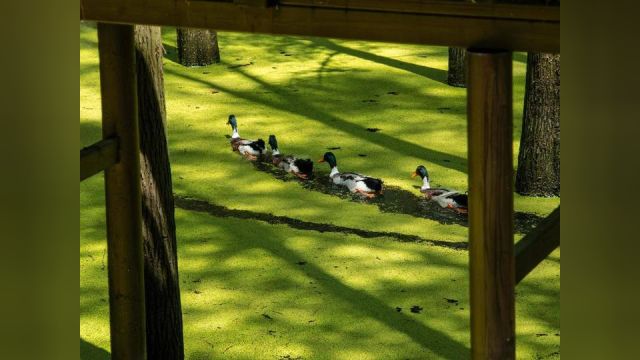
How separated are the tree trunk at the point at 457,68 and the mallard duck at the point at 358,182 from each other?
91.0 inches

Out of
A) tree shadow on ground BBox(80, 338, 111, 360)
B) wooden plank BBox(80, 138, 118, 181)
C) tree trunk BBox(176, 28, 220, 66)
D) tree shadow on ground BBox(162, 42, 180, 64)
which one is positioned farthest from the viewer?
tree shadow on ground BBox(162, 42, 180, 64)

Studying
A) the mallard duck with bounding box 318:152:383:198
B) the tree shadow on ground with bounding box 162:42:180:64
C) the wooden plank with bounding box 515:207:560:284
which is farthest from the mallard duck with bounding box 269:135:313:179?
the wooden plank with bounding box 515:207:560:284

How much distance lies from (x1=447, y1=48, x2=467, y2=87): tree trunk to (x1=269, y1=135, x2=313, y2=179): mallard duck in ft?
7.38

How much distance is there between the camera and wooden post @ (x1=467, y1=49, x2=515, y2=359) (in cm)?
235

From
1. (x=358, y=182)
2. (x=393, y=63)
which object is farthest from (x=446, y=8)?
(x=393, y=63)

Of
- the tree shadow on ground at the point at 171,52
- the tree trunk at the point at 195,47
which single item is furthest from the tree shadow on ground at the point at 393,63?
the tree shadow on ground at the point at 171,52

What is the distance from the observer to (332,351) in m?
4.75

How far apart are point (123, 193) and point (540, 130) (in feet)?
12.2

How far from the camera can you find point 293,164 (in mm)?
6957

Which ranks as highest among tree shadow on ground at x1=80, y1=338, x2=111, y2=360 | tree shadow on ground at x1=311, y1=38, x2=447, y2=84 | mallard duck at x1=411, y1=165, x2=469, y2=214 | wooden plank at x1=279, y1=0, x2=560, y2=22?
wooden plank at x1=279, y1=0, x2=560, y2=22

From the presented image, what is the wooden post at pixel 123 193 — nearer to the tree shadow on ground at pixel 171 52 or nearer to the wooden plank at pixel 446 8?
the wooden plank at pixel 446 8

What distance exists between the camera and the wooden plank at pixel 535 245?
8.86ft

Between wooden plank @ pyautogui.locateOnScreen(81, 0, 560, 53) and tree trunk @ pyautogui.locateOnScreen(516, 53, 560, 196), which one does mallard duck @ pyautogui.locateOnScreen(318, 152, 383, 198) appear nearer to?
tree trunk @ pyautogui.locateOnScreen(516, 53, 560, 196)
